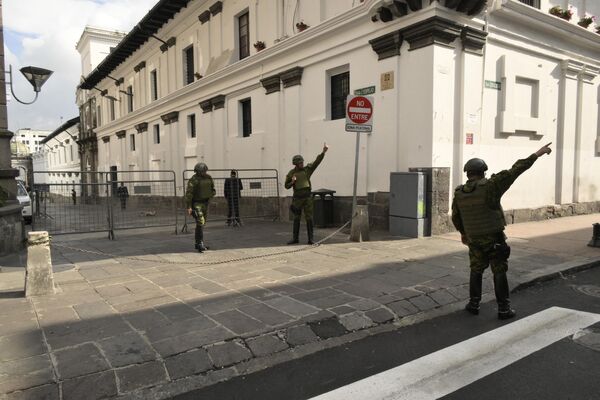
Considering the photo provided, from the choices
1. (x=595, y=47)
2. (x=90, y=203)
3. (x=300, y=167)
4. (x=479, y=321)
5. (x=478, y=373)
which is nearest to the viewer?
(x=478, y=373)

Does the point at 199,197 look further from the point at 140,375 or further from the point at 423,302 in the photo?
the point at 140,375

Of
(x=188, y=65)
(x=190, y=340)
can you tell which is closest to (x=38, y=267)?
(x=190, y=340)

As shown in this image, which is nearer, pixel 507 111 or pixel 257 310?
pixel 257 310

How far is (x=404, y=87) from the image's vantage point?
9.80 metres

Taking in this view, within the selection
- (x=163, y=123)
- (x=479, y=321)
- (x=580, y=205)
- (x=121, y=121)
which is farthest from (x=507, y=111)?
(x=121, y=121)

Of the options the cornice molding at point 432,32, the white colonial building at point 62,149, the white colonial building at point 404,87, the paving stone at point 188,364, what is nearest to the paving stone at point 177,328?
the paving stone at point 188,364

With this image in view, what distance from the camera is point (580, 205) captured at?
1358cm

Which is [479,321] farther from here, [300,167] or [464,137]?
[464,137]

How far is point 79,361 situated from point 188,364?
0.89m

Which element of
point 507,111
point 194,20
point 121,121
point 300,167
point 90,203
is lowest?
point 90,203

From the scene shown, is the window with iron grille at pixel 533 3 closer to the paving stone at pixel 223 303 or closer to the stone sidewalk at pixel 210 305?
the stone sidewalk at pixel 210 305

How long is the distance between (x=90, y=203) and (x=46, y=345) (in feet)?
28.9

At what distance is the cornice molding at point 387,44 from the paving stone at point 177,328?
7753mm

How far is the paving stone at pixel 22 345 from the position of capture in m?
3.69
